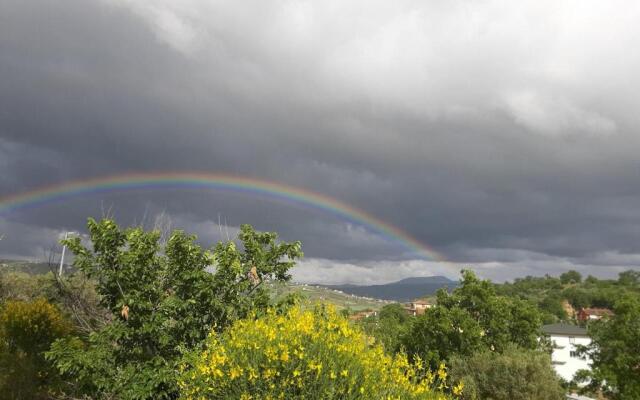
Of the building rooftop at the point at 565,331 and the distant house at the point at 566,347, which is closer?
the distant house at the point at 566,347

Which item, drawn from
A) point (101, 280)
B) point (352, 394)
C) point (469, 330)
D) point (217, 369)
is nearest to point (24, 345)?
point (101, 280)

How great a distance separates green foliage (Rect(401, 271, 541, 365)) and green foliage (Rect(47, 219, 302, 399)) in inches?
1018

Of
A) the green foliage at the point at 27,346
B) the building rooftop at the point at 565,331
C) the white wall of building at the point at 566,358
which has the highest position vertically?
the green foliage at the point at 27,346

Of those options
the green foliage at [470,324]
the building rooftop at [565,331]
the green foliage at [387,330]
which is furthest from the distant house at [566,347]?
the green foliage at [470,324]

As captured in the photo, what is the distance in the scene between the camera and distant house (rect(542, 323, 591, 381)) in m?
87.7

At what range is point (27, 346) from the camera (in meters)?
21.1

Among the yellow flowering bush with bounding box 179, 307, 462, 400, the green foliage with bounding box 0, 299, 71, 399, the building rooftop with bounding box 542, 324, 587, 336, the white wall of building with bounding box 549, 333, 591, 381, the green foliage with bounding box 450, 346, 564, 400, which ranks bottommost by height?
the white wall of building with bounding box 549, 333, 591, 381

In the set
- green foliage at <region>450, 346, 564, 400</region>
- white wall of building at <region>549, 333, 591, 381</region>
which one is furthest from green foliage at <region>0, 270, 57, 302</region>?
white wall of building at <region>549, 333, 591, 381</region>

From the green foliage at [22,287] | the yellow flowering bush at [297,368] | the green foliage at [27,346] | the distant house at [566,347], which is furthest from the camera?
the distant house at [566,347]

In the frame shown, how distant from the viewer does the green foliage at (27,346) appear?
61.3ft

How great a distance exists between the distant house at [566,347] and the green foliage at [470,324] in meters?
49.5

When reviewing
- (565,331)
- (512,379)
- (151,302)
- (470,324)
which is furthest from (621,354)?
(565,331)

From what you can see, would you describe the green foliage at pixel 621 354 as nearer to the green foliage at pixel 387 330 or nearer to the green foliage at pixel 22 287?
the green foliage at pixel 387 330

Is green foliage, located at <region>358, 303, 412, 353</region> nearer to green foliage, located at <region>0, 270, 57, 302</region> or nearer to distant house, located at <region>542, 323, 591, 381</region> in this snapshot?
green foliage, located at <region>0, 270, 57, 302</region>
